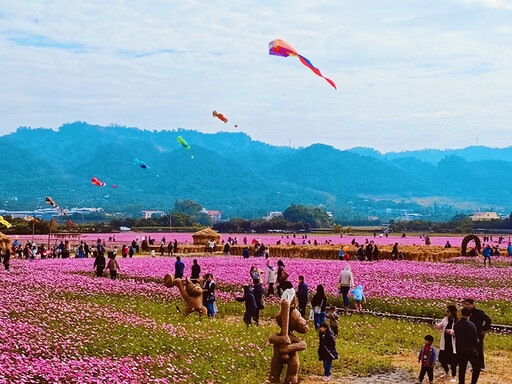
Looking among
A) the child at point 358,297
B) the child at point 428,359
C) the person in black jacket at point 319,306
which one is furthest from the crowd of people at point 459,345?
the child at point 358,297

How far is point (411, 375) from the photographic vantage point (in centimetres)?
1583

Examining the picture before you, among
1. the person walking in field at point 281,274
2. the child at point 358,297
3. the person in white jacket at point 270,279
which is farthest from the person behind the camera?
the person in white jacket at point 270,279

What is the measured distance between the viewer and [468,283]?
A: 1194 inches

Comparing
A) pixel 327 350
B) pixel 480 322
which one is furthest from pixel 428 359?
pixel 327 350

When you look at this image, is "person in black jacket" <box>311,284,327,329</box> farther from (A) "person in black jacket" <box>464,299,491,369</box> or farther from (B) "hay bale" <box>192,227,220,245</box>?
(B) "hay bale" <box>192,227,220,245</box>

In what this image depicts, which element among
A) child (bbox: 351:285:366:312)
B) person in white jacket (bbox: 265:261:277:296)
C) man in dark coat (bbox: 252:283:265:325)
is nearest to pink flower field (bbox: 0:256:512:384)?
man in dark coat (bbox: 252:283:265:325)

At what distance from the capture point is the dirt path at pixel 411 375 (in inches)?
599

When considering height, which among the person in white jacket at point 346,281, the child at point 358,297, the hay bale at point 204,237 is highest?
the hay bale at point 204,237

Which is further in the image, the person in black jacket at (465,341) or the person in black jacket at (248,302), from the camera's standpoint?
the person in black jacket at (248,302)

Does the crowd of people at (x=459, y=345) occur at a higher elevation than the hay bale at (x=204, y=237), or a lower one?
lower

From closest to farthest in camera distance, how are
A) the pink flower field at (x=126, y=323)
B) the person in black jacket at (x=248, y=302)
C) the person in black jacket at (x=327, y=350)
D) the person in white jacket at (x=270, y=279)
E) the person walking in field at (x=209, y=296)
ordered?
1. the pink flower field at (x=126, y=323)
2. the person in black jacket at (x=327, y=350)
3. the person in black jacket at (x=248, y=302)
4. the person walking in field at (x=209, y=296)
5. the person in white jacket at (x=270, y=279)

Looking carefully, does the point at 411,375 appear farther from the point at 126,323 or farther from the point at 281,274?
the point at 281,274

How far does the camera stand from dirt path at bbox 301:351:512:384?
49.9 feet

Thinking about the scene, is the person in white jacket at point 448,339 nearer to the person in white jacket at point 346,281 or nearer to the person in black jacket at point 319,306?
the person in black jacket at point 319,306
